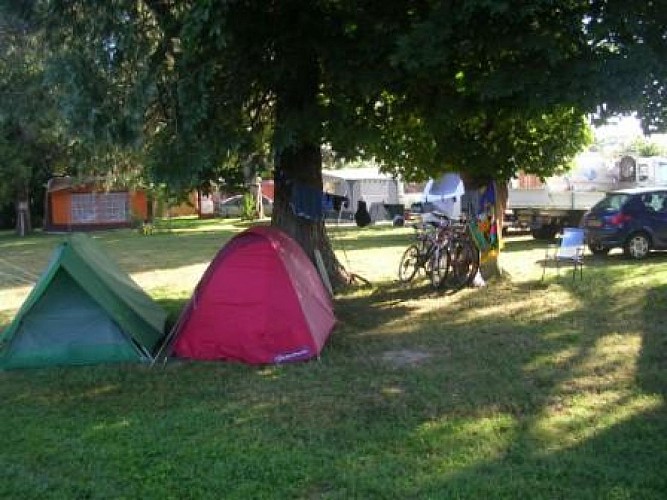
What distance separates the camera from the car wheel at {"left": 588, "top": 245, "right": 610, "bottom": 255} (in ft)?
54.3

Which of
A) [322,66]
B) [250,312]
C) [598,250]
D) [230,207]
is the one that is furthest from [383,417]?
[230,207]

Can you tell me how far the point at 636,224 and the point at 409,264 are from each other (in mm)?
5657

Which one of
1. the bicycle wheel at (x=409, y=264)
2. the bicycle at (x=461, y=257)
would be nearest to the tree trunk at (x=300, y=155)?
the bicycle wheel at (x=409, y=264)

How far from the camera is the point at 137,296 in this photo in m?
8.90

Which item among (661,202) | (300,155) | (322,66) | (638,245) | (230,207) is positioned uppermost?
(322,66)

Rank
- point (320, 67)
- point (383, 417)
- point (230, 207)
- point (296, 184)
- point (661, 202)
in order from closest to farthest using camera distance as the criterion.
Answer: point (383, 417), point (320, 67), point (296, 184), point (661, 202), point (230, 207)

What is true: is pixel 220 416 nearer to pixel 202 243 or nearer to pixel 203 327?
pixel 203 327

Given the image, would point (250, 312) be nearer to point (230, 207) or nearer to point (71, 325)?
point (71, 325)

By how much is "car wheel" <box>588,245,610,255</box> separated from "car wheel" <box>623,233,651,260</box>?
0.70 meters

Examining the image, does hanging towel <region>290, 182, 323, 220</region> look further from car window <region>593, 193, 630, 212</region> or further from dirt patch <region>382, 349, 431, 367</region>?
car window <region>593, 193, 630, 212</region>

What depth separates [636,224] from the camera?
52.0 ft

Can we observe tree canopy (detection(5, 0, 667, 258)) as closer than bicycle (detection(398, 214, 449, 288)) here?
Yes

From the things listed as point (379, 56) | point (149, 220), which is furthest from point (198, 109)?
point (149, 220)

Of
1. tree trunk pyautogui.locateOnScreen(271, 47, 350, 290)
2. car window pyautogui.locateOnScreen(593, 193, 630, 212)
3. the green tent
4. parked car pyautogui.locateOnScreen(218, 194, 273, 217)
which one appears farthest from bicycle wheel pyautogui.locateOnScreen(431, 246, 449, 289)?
parked car pyautogui.locateOnScreen(218, 194, 273, 217)
